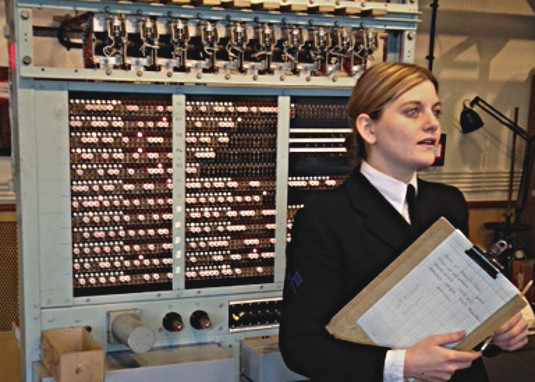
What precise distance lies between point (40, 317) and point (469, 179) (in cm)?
362

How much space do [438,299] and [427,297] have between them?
24mm

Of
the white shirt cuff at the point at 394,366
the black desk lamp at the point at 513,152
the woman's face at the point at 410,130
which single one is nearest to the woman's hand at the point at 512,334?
the white shirt cuff at the point at 394,366

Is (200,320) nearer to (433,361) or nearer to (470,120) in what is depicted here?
(433,361)

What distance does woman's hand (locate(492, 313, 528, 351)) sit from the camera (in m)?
1.62

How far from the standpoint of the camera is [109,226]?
2463mm

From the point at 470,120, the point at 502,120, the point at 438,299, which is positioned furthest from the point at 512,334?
the point at 502,120

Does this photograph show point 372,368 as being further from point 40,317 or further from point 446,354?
point 40,317

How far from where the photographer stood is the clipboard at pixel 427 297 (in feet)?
5.08

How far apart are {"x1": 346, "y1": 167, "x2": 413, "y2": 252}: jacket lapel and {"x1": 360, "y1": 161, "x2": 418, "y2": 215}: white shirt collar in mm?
11

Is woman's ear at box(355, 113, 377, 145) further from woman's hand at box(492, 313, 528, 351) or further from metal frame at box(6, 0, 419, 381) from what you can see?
metal frame at box(6, 0, 419, 381)

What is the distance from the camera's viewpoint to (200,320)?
8.44 ft

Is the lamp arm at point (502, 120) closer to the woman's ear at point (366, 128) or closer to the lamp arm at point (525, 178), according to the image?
the lamp arm at point (525, 178)

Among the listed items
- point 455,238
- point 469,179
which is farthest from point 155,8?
point 469,179

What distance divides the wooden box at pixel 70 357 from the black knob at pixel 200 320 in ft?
1.26
